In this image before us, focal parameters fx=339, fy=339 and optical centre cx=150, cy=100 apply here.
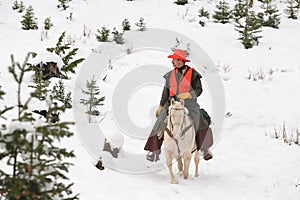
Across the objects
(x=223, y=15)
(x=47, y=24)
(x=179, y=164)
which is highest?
(x=223, y=15)

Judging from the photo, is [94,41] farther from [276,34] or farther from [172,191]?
[172,191]

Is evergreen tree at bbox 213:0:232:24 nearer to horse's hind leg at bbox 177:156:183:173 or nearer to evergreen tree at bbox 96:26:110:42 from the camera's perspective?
evergreen tree at bbox 96:26:110:42

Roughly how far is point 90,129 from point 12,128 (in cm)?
475

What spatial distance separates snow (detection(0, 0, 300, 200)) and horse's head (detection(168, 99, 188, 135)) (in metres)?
0.91

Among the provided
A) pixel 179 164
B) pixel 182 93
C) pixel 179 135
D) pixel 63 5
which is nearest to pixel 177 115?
pixel 179 135

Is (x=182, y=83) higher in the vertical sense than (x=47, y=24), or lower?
lower

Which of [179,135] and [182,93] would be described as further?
[182,93]

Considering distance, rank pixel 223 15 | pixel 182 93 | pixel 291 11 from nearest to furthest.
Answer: pixel 182 93 → pixel 223 15 → pixel 291 11

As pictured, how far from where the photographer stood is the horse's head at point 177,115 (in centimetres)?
529

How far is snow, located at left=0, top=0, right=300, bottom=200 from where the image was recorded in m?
5.39

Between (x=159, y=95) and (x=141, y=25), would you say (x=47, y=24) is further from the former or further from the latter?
(x=159, y=95)

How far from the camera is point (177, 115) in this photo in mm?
5309

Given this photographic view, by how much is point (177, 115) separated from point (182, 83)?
864 mm

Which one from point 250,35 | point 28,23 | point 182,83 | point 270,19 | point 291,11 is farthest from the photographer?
point 291,11
